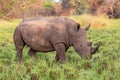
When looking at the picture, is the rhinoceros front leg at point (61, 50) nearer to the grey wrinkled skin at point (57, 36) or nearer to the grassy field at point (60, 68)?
the grey wrinkled skin at point (57, 36)

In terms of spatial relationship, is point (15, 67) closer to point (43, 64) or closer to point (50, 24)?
point (43, 64)

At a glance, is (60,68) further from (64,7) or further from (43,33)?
(64,7)

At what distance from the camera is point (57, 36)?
6492 millimetres

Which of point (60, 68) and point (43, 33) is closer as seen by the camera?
point (60, 68)

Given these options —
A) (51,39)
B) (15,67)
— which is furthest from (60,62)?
(15,67)

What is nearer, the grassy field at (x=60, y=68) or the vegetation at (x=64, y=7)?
the grassy field at (x=60, y=68)

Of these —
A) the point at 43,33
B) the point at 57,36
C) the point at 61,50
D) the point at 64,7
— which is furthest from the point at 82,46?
the point at 64,7

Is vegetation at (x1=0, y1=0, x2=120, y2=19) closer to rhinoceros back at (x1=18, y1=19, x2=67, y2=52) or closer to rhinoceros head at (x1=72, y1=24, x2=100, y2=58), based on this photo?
rhinoceros back at (x1=18, y1=19, x2=67, y2=52)

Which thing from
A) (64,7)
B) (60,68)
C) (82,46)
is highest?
(82,46)

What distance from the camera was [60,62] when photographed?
6598 millimetres

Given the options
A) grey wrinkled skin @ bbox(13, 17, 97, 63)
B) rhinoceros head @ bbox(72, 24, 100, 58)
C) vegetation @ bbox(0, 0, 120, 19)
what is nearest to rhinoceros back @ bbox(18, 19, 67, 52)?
grey wrinkled skin @ bbox(13, 17, 97, 63)

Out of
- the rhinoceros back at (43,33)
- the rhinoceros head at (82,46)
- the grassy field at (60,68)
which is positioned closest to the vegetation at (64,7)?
the grassy field at (60,68)

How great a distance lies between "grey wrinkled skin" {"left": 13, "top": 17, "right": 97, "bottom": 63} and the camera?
6508mm

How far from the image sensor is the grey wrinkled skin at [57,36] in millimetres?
6508
